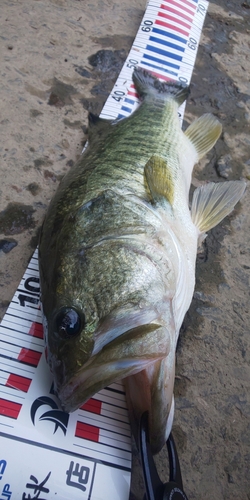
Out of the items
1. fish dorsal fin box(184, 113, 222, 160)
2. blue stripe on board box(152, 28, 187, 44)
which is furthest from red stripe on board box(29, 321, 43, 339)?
blue stripe on board box(152, 28, 187, 44)

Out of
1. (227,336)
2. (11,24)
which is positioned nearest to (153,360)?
(227,336)

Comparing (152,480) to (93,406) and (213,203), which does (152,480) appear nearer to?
(93,406)

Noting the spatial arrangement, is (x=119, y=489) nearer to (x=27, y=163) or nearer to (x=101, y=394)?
(x=101, y=394)

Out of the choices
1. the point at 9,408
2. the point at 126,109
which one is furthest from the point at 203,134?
the point at 9,408

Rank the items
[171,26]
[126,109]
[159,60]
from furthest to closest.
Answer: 1. [171,26]
2. [159,60]
3. [126,109]

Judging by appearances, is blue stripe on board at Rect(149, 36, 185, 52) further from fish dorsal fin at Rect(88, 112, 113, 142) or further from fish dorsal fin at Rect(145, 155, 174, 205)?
fish dorsal fin at Rect(145, 155, 174, 205)
